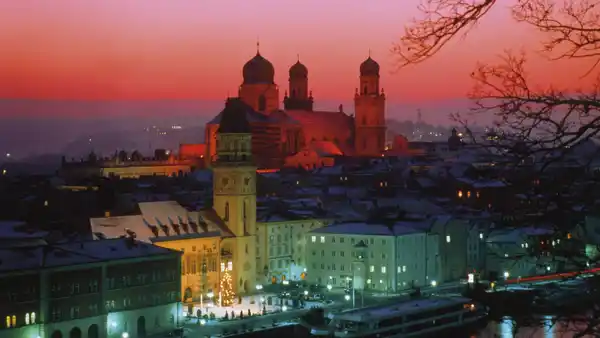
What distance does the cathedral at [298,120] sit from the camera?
5953cm

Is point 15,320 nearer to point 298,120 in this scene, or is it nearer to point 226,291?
point 226,291

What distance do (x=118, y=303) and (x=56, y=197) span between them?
16.0 metres

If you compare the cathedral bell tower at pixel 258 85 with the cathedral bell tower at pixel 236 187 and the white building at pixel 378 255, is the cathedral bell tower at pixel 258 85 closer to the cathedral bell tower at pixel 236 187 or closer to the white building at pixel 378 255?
the white building at pixel 378 255

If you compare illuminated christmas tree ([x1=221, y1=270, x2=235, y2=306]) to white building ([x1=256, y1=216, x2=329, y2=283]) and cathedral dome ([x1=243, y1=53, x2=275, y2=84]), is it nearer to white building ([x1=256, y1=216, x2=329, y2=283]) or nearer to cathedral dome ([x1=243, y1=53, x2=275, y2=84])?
white building ([x1=256, y1=216, x2=329, y2=283])

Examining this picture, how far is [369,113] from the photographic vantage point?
218 feet

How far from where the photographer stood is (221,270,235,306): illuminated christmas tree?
102ft

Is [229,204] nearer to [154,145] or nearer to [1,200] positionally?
[1,200]

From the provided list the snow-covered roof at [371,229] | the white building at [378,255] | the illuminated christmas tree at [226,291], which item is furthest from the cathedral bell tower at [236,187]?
the snow-covered roof at [371,229]

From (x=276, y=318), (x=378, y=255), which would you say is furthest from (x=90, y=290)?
(x=378, y=255)

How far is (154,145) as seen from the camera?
393 ft

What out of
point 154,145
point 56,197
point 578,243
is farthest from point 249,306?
point 154,145

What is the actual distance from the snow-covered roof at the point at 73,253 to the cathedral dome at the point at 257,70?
3219cm

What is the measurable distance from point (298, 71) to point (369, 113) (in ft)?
15.2

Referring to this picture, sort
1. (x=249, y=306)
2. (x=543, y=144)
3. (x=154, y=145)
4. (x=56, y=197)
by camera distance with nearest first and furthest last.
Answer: (x=543, y=144), (x=249, y=306), (x=56, y=197), (x=154, y=145)
